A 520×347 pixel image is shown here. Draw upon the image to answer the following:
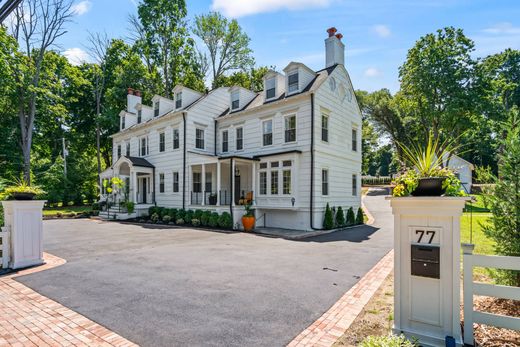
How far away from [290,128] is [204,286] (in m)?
11.7

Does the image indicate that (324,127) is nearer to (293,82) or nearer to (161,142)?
(293,82)

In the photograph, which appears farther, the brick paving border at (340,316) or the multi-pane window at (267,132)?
the multi-pane window at (267,132)

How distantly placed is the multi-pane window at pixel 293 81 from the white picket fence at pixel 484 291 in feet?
45.5

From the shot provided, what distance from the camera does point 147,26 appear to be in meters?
29.6

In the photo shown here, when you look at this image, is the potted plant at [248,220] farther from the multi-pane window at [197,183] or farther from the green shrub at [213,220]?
the multi-pane window at [197,183]

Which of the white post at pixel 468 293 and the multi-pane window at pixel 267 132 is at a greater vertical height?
the multi-pane window at pixel 267 132

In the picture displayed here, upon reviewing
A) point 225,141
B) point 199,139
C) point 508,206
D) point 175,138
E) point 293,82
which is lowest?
point 508,206

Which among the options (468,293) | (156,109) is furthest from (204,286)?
(156,109)

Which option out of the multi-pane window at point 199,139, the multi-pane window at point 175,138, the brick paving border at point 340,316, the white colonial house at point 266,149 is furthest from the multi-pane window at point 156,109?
the brick paving border at point 340,316

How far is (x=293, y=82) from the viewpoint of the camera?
16.1m

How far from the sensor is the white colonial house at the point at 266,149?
49.2 feet

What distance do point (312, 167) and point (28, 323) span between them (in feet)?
40.6

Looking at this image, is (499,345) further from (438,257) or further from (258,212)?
(258,212)

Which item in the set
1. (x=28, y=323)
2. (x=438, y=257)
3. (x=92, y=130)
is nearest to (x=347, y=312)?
(x=438, y=257)
